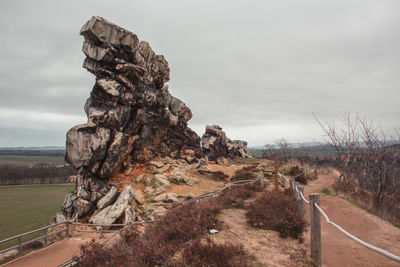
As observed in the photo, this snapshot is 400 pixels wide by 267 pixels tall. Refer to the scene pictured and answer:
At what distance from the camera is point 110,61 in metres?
22.9

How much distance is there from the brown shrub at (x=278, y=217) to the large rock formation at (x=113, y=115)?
12.8 m

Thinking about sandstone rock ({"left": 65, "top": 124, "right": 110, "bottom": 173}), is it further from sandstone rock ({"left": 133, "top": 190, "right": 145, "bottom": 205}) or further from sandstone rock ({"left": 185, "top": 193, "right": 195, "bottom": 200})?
sandstone rock ({"left": 185, "top": 193, "right": 195, "bottom": 200})

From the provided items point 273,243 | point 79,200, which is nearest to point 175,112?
point 79,200

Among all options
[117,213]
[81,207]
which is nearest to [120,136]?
[81,207]

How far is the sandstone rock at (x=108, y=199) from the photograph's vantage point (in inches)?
761

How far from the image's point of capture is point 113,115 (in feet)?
71.0

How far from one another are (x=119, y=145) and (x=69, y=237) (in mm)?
8944

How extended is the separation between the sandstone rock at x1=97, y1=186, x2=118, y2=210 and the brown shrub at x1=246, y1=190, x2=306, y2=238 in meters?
14.7

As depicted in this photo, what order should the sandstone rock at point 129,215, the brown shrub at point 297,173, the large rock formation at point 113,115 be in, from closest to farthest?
the sandstone rock at point 129,215, the large rock formation at point 113,115, the brown shrub at point 297,173

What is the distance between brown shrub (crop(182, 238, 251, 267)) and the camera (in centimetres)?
483

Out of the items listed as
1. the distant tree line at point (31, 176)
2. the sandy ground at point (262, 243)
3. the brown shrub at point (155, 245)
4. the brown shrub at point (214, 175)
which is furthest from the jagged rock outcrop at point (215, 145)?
the distant tree line at point (31, 176)

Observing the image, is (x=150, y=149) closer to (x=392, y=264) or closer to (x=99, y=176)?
(x=99, y=176)

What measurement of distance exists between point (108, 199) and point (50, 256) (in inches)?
304

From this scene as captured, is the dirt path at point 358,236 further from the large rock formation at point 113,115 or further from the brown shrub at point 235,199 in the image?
the large rock formation at point 113,115
